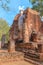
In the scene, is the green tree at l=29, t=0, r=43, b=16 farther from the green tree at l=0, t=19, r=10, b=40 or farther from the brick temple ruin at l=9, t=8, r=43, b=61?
the green tree at l=0, t=19, r=10, b=40

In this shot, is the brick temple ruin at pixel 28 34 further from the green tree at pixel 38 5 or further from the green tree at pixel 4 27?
the green tree at pixel 4 27

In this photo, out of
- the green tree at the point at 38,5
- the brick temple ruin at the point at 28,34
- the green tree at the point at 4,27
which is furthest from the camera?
the green tree at the point at 4,27

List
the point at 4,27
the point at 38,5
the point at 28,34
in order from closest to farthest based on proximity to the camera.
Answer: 1. the point at 28,34
2. the point at 38,5
3. the point at 4,27

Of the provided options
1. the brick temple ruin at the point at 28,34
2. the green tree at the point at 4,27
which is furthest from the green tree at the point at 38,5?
the green tree at the point at 4,27

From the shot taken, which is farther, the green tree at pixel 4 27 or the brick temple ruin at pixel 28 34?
the green tree at pixel 4 27

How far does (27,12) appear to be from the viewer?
708 inches

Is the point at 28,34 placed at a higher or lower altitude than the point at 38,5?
lower

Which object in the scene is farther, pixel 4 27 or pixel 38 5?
pixel 4 27

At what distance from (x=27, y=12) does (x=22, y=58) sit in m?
8.84

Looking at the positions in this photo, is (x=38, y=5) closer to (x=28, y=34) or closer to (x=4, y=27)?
(x=28, y=34)

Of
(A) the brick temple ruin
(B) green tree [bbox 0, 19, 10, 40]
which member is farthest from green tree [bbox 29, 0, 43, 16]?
(B) green tree [bbox 0, 19, 10, 40]

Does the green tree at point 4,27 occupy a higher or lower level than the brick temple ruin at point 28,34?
higher

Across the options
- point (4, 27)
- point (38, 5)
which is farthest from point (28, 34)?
point (4, 27)

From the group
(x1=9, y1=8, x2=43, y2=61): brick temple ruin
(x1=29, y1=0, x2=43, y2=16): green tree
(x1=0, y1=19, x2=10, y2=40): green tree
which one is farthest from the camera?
(x1=0, y1=19, x2=10, y2=40): green tree
